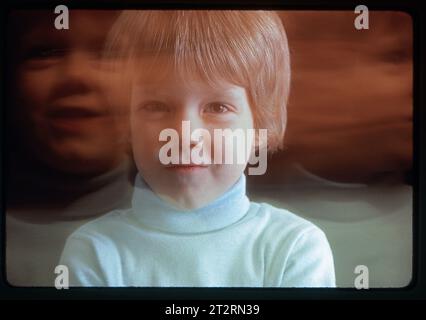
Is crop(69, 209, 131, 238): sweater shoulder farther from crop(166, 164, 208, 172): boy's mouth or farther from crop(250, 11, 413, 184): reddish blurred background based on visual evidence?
crop(250, 11, 413, 184): reddish blurred background

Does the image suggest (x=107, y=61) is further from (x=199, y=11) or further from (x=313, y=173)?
(x=313, y=173)

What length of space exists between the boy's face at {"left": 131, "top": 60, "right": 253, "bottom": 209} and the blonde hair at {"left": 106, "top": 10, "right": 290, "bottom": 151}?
3 cm

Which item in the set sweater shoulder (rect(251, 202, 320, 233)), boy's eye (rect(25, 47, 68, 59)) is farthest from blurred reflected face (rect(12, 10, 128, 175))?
sweater shoulder (rect(251, 202, 320, 233))

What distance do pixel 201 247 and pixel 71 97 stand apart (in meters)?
0.48

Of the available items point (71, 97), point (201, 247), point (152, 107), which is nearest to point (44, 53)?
point (71, 97)

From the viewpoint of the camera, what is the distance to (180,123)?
1.94 metres

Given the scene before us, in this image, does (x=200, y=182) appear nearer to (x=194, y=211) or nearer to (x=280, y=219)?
(x=194, y=211)

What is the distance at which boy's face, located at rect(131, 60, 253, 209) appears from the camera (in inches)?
76.4

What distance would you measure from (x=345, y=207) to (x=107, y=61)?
0.68 meters

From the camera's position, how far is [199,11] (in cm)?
195

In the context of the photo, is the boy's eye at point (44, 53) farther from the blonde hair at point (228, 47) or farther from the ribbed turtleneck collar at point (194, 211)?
the ribbed turtleneck collar at point (194, 211)

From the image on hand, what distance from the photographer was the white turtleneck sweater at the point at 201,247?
6.41 ft

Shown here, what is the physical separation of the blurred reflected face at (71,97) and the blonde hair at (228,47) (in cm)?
6
